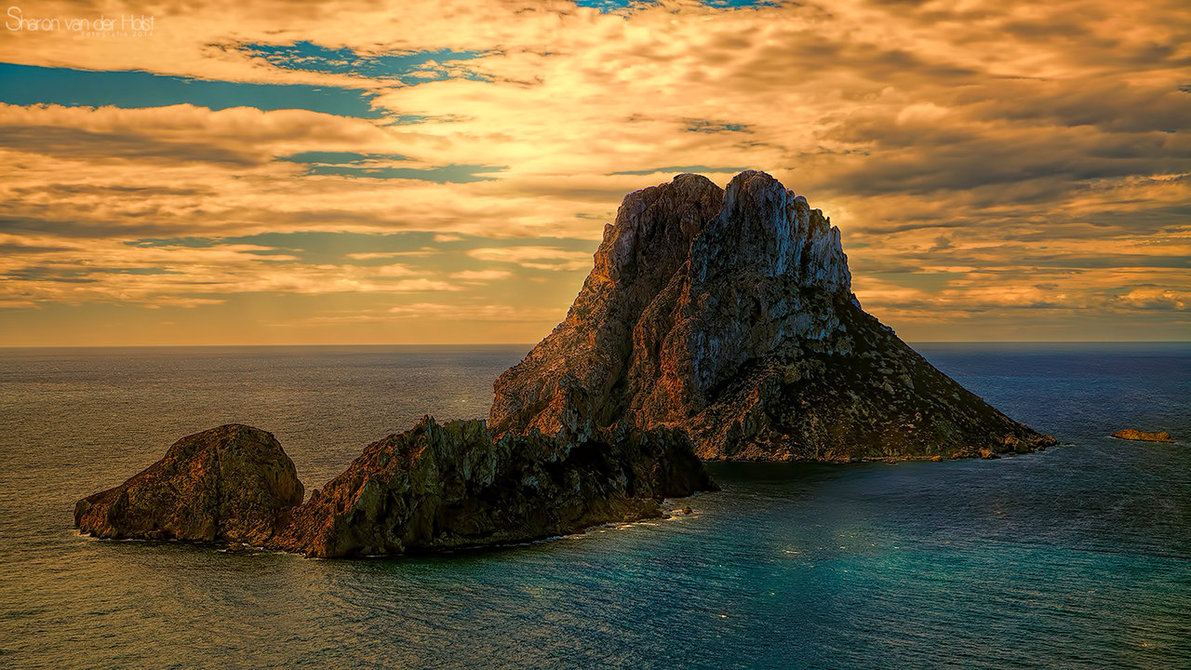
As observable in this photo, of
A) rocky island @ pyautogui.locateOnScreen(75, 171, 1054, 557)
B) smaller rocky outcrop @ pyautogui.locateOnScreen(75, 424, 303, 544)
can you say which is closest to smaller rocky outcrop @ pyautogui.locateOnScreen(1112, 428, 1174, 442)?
rocky island @ pyautogui.locateOnScreen(75, 171, 1054, 557)

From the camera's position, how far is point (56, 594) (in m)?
71.3

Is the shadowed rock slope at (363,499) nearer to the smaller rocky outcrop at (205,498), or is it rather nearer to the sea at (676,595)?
the smaller rocky outcrop at (205,498)

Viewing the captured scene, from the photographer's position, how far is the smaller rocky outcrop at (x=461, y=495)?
281 ft

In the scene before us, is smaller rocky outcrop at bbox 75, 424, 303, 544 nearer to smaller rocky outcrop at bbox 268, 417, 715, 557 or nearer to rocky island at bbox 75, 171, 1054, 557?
rocky island at bbox 75, 171, 1054, 557

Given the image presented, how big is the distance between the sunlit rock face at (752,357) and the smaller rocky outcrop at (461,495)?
4482 cm

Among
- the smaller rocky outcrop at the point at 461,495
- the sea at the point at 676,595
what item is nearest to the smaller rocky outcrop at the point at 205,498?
the sea at the point at 676,595

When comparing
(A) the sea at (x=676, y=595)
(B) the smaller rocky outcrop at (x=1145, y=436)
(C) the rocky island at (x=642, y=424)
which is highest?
(C) the rocky island at (x=642, y=424)

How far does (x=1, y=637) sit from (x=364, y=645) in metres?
27.9

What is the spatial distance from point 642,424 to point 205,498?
317 feet

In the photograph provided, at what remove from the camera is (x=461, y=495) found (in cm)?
9156

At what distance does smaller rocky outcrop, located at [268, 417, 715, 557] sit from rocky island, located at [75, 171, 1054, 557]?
198 millimetres

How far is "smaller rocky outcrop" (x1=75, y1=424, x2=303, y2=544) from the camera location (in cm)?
8888

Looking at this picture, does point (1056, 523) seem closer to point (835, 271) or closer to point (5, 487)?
point (835, 271)

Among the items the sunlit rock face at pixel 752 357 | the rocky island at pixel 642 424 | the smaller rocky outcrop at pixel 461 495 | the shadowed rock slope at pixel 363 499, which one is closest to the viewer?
the smaller rocky outcrop at pixel 461 495
